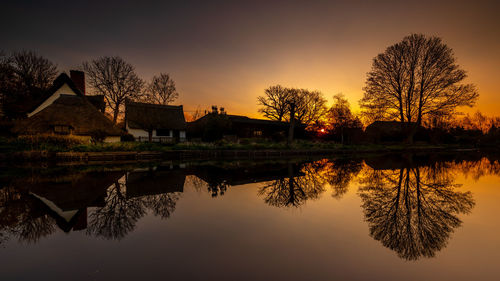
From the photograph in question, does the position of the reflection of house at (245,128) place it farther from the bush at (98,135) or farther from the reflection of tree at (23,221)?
the reflection of tree at (23,221)

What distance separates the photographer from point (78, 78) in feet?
90.0

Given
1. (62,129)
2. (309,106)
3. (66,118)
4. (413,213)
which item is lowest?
(413,213)

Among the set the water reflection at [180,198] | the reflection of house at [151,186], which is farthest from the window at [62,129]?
the reflection of house at [151,186]

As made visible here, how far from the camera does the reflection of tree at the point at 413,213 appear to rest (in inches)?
135

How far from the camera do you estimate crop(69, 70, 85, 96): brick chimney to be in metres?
27.1

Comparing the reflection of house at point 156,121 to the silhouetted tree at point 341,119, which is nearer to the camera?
the reflection of house at point 156,121

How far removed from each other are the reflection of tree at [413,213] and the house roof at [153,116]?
25.1 metres

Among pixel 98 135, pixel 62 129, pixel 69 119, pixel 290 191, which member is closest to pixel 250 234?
pixel 290 191

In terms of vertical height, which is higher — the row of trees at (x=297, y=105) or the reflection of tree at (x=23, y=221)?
the row of trees at (x=297, y=105)

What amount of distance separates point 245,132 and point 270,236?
32.9m

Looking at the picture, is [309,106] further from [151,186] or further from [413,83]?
[151,186]

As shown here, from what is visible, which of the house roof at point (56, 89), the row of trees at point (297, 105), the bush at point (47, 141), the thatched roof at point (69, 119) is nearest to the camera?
the bush at point (47, 141)

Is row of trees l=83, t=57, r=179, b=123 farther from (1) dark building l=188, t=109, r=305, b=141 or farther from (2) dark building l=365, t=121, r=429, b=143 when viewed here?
(2) dark building l=365, t=121, r=429, b=143

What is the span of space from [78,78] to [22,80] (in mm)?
9028
